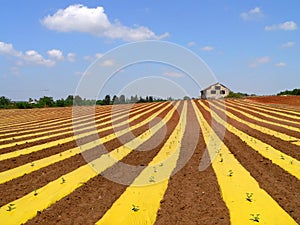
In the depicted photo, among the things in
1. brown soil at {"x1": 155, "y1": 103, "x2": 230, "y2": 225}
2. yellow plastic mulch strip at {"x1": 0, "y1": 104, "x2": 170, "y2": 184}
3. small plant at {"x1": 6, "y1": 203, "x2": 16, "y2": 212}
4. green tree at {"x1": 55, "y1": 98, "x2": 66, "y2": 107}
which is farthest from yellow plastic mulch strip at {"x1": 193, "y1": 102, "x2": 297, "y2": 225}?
green tree at {"x1": 55, "y1": 98, "x2": 66, "y2": 107}

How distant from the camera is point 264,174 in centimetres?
687

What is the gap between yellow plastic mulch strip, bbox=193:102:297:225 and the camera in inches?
181

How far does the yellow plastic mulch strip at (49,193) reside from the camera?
16.5ft

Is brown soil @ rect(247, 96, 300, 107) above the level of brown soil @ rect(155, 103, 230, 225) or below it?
above

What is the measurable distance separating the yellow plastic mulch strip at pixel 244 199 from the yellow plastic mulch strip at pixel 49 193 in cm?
277

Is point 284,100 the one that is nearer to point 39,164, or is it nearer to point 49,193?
point 39,164

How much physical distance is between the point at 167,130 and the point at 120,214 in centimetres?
967

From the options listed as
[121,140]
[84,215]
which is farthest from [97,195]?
[121,140]

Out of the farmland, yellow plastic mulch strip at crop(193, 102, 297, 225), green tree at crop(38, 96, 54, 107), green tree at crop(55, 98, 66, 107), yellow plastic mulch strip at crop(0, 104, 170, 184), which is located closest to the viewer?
yellow plastic mulch strip at crop(193, 102, 297, 225)

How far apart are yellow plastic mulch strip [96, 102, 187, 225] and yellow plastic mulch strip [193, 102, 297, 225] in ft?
3.63

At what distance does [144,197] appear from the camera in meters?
5.69

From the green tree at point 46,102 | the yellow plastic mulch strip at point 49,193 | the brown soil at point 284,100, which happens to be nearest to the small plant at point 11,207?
the yellow plastic mulch strip at point 49,193

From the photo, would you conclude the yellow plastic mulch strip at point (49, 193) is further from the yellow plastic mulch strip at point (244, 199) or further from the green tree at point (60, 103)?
the green tree at point (60, 103)

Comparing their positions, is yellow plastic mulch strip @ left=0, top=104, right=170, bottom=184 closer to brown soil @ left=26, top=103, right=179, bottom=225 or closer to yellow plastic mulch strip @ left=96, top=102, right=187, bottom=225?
brown soil @ left=26, top=103, right=179, bottom=225
